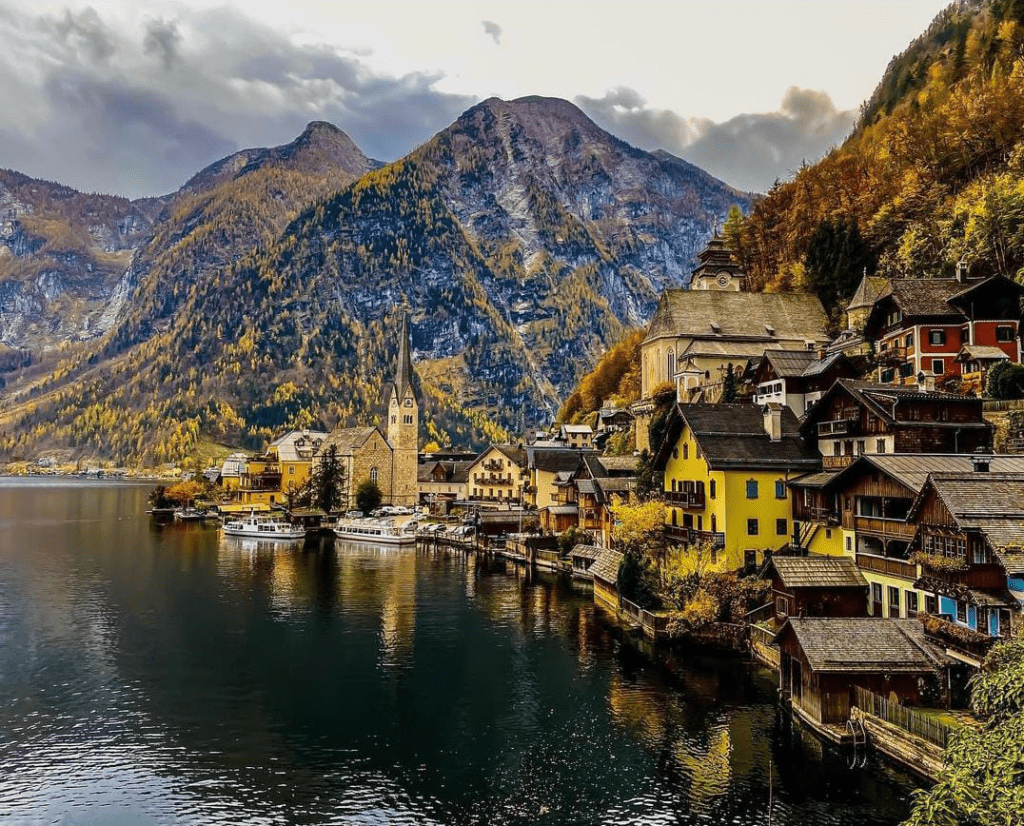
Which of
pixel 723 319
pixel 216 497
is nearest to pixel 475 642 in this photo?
pixel 723 319

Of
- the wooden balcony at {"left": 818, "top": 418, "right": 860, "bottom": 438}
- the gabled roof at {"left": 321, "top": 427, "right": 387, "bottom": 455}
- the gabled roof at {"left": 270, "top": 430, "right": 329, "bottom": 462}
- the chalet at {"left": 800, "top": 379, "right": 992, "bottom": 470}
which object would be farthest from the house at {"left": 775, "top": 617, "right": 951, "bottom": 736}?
the gabled roof at {"left": 270, "top": 430, "right": 329, "bottom": 462}

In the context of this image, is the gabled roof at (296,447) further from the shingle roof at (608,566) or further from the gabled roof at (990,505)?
the gabled roof at (990,505)

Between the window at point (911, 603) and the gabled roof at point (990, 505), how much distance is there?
3.83 metres

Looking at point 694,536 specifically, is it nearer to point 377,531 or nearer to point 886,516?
point 886,516

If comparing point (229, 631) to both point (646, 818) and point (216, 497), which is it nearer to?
point (646, 818)

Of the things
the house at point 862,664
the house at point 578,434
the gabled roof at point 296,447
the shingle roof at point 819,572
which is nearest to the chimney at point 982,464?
the shingle roof at point 819,572

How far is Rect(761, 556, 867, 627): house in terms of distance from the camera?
126ft

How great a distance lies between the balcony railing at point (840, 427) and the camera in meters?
46.8

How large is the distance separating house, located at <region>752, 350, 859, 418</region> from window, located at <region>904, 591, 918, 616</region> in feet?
88.2

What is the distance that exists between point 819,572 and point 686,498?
14030 millimetres

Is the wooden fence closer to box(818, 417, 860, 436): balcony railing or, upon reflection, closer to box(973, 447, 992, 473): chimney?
box(973, 447, 992, 473): chimney

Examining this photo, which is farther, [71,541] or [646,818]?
[71,541]

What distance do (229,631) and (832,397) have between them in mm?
42581

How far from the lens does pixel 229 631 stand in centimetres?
5256
